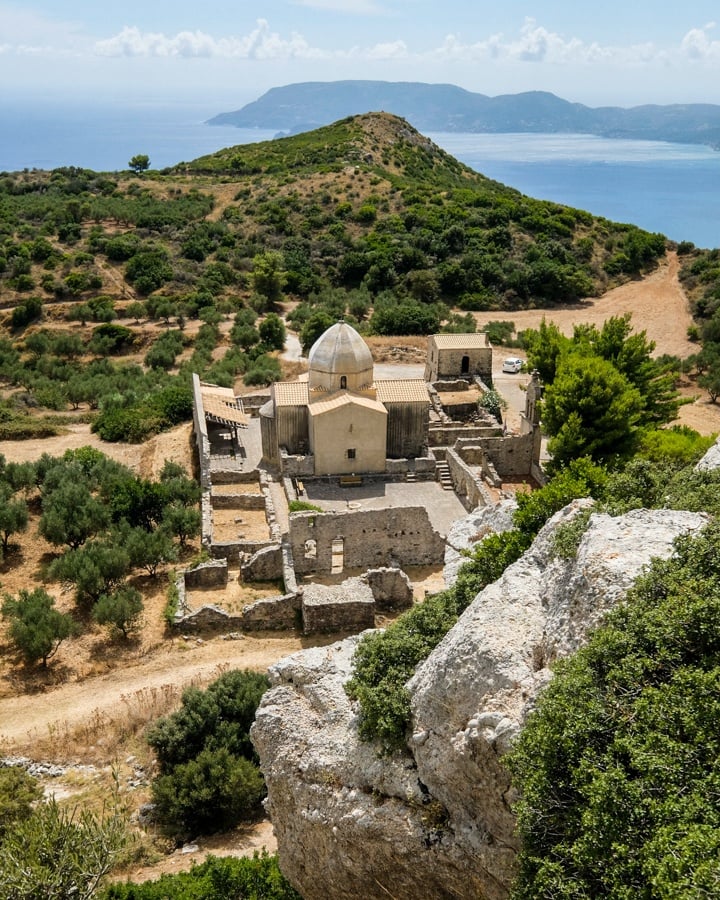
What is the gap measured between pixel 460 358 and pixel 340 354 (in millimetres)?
10819

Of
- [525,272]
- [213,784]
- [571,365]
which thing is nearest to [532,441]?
[571,365]

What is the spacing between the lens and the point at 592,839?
649 centimetres

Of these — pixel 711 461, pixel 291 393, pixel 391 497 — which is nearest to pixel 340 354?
pixel 291 393

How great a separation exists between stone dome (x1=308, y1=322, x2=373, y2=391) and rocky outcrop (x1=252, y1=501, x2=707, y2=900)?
17521mm

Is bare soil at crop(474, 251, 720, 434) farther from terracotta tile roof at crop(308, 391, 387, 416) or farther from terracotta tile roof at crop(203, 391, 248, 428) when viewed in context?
terracotta tile roof at crop(203, 391, 248, 428)

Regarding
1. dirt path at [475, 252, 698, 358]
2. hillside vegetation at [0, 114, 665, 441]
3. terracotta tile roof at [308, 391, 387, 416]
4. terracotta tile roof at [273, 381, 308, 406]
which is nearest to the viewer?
terracotta tile roof at [308, 391, 387, 416]

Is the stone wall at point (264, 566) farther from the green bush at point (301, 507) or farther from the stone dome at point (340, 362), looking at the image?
the stone dome at point (340, 362)

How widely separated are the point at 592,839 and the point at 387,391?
22.5 meters

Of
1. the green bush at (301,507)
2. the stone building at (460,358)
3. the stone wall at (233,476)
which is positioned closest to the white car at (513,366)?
the stone building at (460,358)

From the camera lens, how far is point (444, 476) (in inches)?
1079

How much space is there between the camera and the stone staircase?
27.1m

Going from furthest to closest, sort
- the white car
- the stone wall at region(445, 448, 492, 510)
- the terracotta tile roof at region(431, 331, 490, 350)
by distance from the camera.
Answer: the white car
the terracotta tile roof at region(431, 331, 490, 350)
the stone wall at region(445, 448, 492, 510)

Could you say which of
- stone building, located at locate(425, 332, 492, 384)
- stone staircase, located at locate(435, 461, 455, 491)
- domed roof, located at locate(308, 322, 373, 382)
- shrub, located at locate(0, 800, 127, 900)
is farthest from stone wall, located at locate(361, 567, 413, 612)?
stone building, located at locate(425, 332, 492, 384)

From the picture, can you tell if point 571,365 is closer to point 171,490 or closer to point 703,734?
point 171,490
